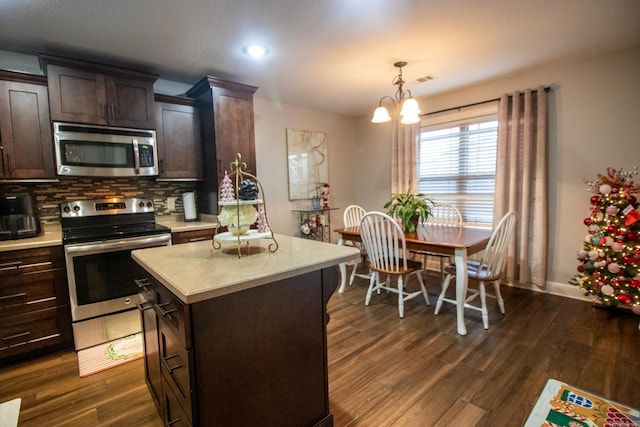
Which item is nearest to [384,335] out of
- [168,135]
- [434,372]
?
[434,372]

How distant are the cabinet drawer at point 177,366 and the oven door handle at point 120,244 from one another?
4.47 feet

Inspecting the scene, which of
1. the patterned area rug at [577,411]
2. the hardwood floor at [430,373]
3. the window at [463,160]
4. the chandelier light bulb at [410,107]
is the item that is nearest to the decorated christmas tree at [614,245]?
the hardwood floor at [430,373]

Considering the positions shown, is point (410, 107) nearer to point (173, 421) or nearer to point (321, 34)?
point (321, 34)

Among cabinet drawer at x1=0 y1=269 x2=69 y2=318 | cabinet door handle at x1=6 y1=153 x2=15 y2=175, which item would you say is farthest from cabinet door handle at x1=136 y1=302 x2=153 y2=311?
cabinet door handle at x1=6 y1=153 x2=15 y2=175

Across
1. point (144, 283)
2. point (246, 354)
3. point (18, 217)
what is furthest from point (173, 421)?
point (18, 217)

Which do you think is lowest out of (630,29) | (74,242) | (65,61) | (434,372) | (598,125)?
(434,372)

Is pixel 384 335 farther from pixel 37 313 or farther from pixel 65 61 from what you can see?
pixel 65 61

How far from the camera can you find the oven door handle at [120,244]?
7.39 feet

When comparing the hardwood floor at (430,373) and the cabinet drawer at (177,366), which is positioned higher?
the cabinet drawer at (177,366)

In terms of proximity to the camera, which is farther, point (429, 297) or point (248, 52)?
point (429, 297)

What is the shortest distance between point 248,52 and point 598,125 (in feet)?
10.9

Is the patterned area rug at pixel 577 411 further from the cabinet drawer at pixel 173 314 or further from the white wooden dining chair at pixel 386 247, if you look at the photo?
the cabinet drawer at pixel 173 314

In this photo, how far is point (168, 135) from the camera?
3.01 meters

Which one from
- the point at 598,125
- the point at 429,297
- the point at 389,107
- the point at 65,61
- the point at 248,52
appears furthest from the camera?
the point at 389,107
